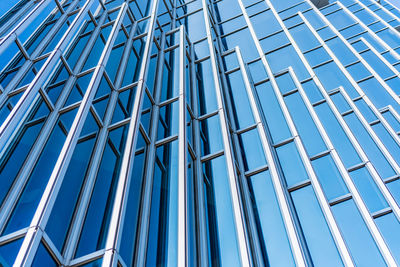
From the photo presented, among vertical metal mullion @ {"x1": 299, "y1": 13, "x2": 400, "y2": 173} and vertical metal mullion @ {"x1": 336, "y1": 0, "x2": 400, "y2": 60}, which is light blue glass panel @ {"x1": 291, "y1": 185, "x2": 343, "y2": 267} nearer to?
vertical metal mullion @ {"x1": 299, "y1": 13, "x2": 400, "y2": 173}

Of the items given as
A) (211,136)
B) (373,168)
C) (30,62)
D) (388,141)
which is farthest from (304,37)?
(30,62)

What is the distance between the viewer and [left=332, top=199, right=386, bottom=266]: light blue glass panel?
7625 millimetres

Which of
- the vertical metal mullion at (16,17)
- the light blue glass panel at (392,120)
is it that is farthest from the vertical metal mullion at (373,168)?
the vertical metal mullion at (16,17)

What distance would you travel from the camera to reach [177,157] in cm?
869

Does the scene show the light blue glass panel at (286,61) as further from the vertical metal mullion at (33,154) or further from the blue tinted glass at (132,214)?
the blue tinted glass at (132,214)

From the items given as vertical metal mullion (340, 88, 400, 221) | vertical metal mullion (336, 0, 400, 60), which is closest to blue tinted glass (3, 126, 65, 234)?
vertical metal mullion (340, 88, 400, 221)

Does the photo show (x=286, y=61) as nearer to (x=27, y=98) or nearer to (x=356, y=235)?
(x=356, y=235)

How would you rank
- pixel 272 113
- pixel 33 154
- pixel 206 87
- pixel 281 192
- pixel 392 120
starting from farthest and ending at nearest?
pixel 392 120
pixel 206 87
pixel 272 113
pixel 281 192
pixel 33 154

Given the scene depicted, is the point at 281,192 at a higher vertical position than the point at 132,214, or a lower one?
lower

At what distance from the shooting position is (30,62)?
10.5 meters

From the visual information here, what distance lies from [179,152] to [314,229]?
3045 mm

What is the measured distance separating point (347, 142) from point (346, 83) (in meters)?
A: 4.58

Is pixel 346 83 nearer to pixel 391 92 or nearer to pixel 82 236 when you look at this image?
pixel 391 92

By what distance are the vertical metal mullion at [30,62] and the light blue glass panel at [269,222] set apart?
5.72 metres
